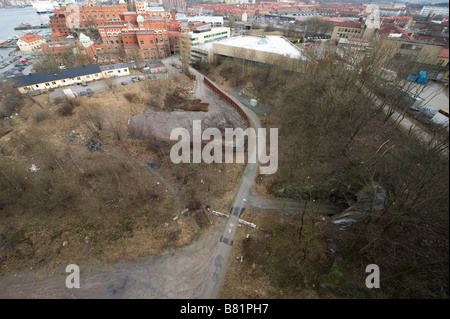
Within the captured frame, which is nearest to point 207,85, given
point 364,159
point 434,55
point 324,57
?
point 324,57

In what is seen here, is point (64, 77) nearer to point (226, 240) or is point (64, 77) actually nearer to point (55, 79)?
point (55, 79)

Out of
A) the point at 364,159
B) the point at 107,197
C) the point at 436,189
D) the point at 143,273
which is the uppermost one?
the point at 436,189

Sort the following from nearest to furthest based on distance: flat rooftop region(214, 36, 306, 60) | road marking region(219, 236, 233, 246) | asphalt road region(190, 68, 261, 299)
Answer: asphalt road region(190, 68, 261, 299) → road marking region(219, 236, 233, 246) → flat rooftop region(214, 36, 306, 60)

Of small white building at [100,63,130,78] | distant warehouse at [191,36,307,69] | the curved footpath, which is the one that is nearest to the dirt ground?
the curved footpath

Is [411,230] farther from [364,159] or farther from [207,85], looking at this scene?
[207,85]

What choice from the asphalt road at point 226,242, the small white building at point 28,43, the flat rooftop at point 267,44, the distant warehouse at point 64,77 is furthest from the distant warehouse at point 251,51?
the small white building at point 28,43

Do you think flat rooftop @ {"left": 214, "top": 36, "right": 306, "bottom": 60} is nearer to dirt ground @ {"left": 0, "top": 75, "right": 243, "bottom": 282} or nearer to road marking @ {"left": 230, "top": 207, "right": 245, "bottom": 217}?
dirt ground @ {"left": 0, "top": 75, "right": 243, "bottom": 282}

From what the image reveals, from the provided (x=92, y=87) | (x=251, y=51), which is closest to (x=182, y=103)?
(x=92, y=87)
